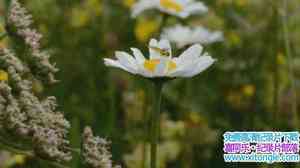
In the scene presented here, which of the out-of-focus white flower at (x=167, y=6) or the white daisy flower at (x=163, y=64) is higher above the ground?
the out-of-focus white flower at (x=167, y=6)

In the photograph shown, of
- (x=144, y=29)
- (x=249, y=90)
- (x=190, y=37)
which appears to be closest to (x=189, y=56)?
(x=190, y=37)

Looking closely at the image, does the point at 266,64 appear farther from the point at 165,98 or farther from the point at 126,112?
the point at 126,112

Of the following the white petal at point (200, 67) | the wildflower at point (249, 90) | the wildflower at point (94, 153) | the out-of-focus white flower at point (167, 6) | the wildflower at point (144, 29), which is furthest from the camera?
the wildflower at point (144, 29)

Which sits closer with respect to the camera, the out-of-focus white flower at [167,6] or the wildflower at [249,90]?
the out-of-focus white flower at [167,6]

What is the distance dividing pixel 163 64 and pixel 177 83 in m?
1.45

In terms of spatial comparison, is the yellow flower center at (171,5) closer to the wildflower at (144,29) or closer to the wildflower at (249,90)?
the wildflower at (249,90)

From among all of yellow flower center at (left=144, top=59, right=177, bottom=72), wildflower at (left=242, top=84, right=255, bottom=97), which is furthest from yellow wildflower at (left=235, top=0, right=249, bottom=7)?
yellow flower center at (left=144, top=59, right=177, bottom=72)

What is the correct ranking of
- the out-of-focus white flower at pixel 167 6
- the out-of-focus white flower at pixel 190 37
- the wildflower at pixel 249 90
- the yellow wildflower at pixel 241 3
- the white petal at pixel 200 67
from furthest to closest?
the yellow wildflower at pixel 241 3
the wildflower at pixel 249 90
the out-of-focus white flower at pixel 190 37
the out-of-focus white flower at pixel 167 6
the white petal at pixel 200 67

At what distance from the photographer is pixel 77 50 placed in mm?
2979

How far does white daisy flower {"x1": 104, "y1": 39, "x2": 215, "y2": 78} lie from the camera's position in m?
1.21

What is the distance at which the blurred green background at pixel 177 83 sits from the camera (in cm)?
226

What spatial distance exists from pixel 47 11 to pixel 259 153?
5.21ft

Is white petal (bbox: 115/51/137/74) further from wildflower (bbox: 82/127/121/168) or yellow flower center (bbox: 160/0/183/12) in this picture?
yellow flower center (bbox: 160/0/183/12)

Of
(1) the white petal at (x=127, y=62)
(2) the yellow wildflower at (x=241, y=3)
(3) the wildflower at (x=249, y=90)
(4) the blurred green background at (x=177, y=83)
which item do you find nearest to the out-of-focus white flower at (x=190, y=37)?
(4) the blurred green background at (x=177, y=83)
